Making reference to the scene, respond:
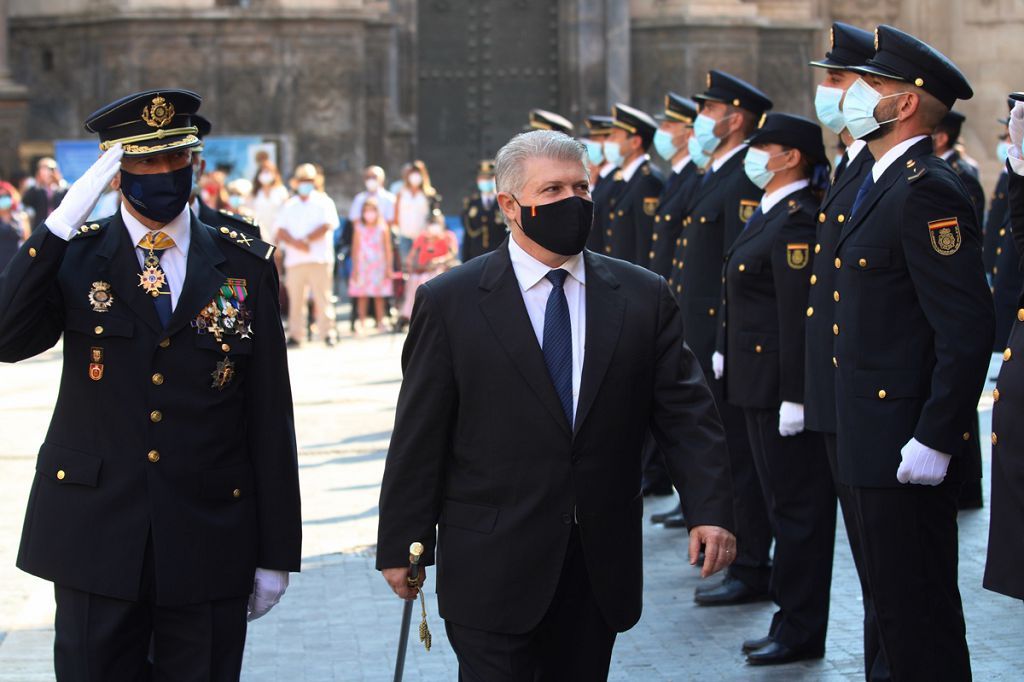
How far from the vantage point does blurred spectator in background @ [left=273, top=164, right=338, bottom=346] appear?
1830cm

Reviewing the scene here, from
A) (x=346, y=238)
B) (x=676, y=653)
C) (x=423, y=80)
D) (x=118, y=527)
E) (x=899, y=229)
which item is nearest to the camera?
(x=118, y=527)

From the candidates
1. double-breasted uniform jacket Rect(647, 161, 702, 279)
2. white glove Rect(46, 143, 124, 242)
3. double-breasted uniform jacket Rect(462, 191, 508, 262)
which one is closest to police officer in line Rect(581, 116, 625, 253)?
double-breasted uniform jacket Rect(647, 161, 702, 279)

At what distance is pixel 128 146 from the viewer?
177 inches

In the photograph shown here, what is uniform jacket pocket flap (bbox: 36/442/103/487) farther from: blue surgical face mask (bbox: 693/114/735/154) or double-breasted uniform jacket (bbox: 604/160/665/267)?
double-breasted uniform jacket (bbox: 604/160/665/267)

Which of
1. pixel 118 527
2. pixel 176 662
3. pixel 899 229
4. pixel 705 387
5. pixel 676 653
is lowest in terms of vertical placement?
pixel 676 653

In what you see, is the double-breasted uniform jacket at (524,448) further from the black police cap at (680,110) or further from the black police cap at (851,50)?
the black police cap at (680,110)

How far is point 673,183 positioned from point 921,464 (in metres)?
4.89

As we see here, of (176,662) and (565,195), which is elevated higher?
(565,195)

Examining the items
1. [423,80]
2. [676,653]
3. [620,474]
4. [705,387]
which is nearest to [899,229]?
[705,387]

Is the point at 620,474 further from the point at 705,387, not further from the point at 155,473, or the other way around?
the point at 155,473

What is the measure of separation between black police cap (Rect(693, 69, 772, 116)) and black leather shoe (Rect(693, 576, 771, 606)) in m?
2.49

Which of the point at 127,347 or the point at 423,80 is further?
the point at 423,80

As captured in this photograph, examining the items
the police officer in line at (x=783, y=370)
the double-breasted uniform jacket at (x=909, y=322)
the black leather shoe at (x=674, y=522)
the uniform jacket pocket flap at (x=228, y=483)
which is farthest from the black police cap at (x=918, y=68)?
the black leather shoe at (x=674, y=522)

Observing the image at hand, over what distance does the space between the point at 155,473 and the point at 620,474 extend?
119 centimetres
